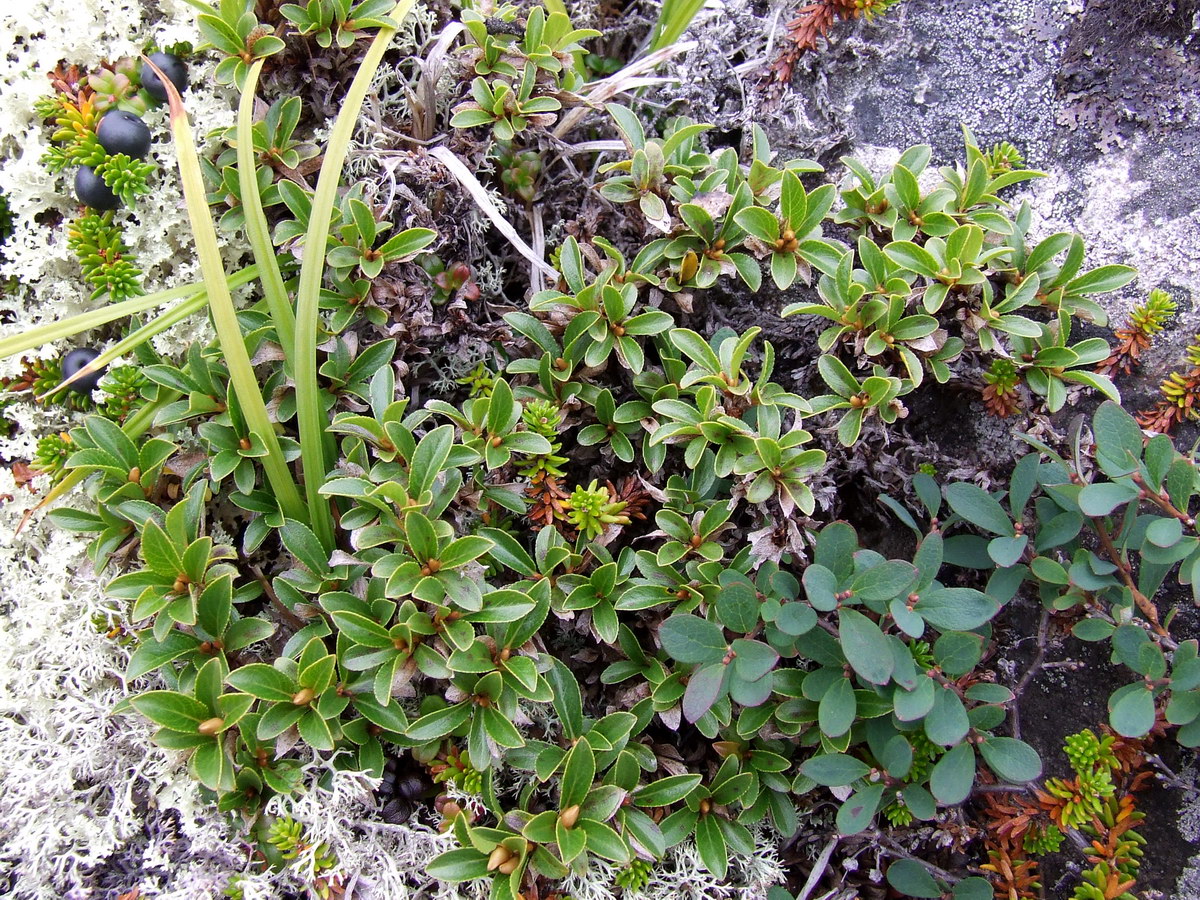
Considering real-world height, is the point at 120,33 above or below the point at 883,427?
above

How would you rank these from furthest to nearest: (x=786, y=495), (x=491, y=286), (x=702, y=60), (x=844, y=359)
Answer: (x=702, y=60)
(x=491, y=286)
(x=844, y=359)
(x=786, y=495)

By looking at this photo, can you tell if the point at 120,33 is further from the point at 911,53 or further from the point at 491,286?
the point at 911,53

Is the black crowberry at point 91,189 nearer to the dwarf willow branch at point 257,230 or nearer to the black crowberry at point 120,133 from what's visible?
the black crowberry at point 120,133

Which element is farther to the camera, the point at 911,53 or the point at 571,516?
the point at 911,53

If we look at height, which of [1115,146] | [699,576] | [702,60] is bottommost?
[699,576]

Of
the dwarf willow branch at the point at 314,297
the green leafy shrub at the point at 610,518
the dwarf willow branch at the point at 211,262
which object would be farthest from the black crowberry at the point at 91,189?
the dwarf willow branch at the point at 314,297

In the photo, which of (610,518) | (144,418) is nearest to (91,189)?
(144,418)

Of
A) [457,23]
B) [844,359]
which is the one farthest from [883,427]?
[457,23]

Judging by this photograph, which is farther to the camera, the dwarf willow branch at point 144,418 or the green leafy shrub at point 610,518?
the dwarf willow branch at point 144,418

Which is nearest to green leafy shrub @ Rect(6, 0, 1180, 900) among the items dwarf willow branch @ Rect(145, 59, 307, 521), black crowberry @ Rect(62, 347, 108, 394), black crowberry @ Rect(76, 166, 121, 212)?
dwarf willow branch @ Rect(145, 59, 307, 521)
